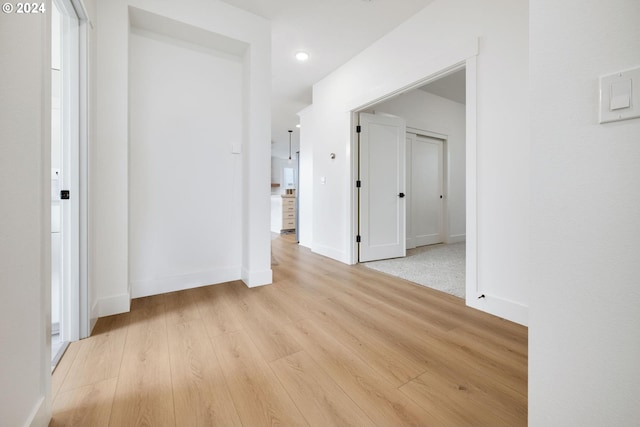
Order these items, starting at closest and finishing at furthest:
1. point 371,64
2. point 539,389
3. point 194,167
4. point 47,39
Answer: point 539,389 → point 47,39 → point 194,167 → point 371,64

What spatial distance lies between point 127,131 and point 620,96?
2642 mm


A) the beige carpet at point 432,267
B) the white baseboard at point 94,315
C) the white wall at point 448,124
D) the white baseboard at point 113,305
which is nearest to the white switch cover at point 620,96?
the beige carpet at point 432,267

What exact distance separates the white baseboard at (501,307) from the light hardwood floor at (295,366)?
0.07 m

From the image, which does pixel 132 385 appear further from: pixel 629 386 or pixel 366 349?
pixel 629 386

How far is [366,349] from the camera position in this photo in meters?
1.50

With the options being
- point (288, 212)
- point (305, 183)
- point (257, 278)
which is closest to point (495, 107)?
point (257, 278)

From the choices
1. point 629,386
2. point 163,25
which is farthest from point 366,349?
point 163,25

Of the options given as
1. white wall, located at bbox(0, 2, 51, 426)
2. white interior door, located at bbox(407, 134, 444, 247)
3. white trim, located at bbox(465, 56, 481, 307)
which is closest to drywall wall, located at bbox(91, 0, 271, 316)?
white wall, located at bbox(0, 2, 51, 426)

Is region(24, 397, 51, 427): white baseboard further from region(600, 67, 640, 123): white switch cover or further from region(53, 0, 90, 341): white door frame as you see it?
region(600, 67, 640, 123): white switch cover

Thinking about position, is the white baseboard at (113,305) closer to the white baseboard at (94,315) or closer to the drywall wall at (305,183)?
the white baseboard at (94,315)

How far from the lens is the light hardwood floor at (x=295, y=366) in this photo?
3.42 feet

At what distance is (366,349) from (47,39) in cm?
207

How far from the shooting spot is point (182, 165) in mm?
2488

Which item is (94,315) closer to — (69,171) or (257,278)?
(69,171)
